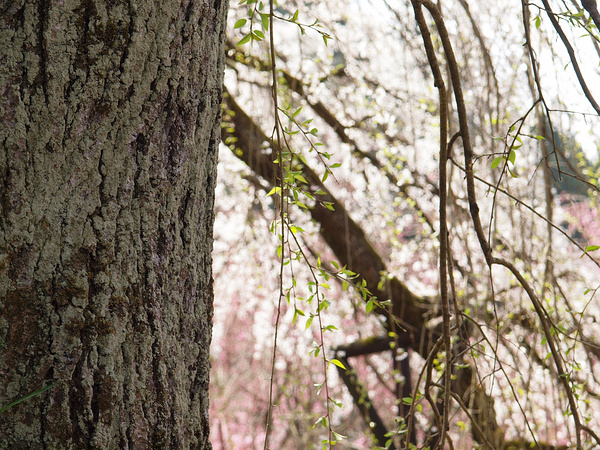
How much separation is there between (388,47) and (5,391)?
2.81 metres

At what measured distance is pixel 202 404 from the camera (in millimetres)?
831

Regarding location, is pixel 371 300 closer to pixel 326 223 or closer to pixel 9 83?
pixel 9 83

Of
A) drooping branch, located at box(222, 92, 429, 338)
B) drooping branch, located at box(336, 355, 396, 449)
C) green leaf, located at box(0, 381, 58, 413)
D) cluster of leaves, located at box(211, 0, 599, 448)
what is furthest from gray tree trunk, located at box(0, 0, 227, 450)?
drooping branch, located at box(336, 355, 396, 449)

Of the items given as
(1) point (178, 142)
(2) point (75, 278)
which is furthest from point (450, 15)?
(2) point (75, 278)

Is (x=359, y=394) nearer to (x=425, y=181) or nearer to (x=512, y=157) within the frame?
(x=425, y=181)

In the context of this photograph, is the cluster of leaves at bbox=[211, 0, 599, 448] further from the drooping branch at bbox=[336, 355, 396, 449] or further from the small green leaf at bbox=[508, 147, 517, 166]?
the small green leaf at bbox=[508, 147, 517, 166]

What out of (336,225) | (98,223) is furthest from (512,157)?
(336,225)

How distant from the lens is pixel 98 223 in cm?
71

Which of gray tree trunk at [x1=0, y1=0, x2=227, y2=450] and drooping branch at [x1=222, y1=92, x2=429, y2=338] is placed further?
drooping branch at [x1=222, y1=92, x2=429, y2=338]

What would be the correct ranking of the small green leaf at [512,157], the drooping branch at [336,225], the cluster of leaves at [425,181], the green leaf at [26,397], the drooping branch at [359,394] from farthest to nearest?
1. the drooping branch at [359,394]
2. the drooping branch at [336,225]
3. the cluster of leaves at [425,181]
4. the small green leaf at [512,157]
5. the green leaf at [26,397]

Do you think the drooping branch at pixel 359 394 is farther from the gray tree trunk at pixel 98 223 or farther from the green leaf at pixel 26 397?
the green leaf at pixel 26 397

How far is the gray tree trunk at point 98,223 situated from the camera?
2.21ft

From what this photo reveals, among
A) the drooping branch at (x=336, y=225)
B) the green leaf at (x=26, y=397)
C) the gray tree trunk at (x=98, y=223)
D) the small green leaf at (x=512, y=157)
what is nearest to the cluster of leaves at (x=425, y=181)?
the drooping branch at (x=336, y=225)

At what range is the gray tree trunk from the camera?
674 millimetres
